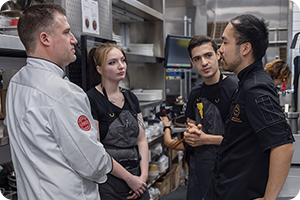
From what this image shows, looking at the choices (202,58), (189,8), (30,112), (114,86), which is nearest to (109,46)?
(114,86)

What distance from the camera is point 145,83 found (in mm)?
4086

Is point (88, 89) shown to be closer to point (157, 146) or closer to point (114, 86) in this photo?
point (114, 86)

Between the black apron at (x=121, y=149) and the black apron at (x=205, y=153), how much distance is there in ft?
1.51

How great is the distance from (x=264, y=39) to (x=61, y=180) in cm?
120

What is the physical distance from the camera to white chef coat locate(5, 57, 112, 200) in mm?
1175

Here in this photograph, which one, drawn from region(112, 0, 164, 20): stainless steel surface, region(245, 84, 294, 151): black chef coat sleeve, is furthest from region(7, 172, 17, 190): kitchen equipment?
region(112, 0, 164, 20): stainless steel surface

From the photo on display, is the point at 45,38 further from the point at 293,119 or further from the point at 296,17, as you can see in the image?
the point at 296,17

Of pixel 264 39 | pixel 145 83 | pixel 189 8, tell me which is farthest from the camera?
pixel 189 8

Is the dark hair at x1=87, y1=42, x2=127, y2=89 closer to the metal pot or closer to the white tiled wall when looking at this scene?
the metal pot

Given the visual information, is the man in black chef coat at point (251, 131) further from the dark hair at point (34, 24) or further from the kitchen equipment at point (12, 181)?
the kitchen equipment at point (12, 181)

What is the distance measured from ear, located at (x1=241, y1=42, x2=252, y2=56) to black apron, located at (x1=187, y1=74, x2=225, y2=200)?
0.78 meters

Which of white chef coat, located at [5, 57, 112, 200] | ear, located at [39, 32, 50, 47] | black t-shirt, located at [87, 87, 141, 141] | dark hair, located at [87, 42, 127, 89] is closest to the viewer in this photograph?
white chef coat, located at [5, 57, 112, 200]

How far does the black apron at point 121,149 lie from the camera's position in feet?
6.50

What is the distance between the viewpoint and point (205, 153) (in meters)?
2.21
